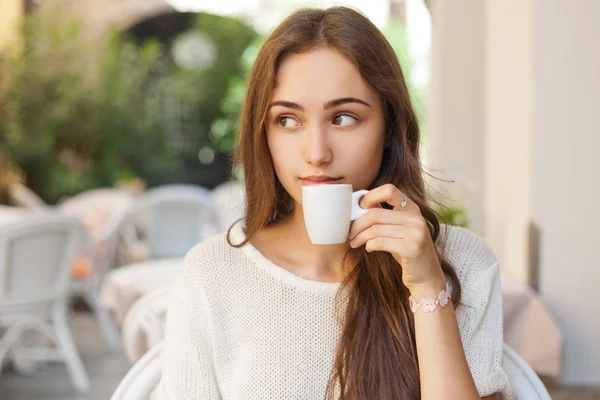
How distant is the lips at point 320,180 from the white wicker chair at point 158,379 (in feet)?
1.57

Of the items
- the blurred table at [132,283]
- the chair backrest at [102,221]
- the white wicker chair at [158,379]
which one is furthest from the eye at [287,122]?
the chair backrest at [102,221]

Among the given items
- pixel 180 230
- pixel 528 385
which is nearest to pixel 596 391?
pixel 528 385

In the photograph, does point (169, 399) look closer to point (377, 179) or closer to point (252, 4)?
point (377, 179)

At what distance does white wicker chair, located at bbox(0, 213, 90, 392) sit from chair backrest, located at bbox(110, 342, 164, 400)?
2.98 metres

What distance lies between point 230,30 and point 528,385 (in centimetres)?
1191

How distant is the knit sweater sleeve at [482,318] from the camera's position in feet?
5.02

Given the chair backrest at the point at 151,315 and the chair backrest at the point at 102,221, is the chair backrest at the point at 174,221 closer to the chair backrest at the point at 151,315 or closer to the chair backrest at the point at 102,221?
the chair backrest at the point at 102,221

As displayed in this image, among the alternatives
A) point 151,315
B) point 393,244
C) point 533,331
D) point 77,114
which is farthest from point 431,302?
point 77,114

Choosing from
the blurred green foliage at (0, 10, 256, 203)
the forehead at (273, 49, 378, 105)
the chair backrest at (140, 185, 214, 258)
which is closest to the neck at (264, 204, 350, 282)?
the forehead at (273, 49, 378, 105)

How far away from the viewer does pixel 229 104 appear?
498 inches

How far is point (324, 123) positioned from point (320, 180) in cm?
10

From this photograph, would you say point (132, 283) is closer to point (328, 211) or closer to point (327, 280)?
point (327, 280)

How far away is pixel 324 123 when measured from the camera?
1.49 metres

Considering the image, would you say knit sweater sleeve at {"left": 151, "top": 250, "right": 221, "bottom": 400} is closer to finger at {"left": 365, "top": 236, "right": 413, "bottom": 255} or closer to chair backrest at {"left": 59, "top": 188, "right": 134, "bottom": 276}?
finger at {"left": 365, "top": 236, "right": 413, "bottom": 255}
